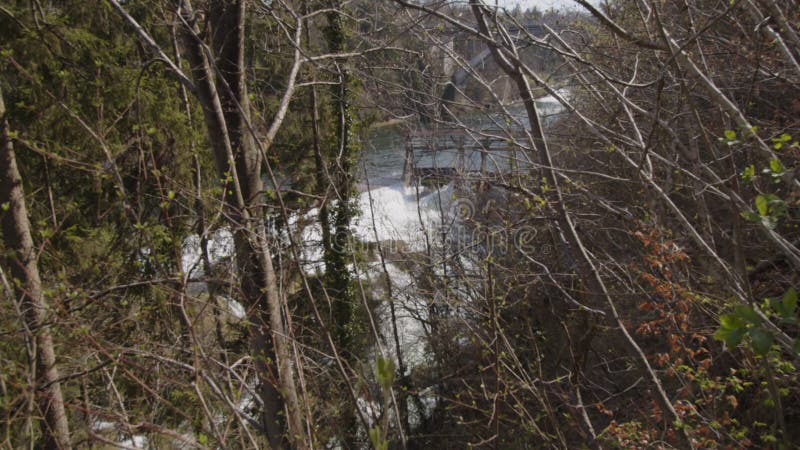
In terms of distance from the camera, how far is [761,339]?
1146mm

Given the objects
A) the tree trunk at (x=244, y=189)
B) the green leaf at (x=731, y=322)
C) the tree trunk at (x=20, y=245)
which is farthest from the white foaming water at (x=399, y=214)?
the green leaf at (x=731, y=322)

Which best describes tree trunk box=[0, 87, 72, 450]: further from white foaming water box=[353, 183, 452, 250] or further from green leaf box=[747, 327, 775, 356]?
white foaming water box=[353, 183, 452, 250]

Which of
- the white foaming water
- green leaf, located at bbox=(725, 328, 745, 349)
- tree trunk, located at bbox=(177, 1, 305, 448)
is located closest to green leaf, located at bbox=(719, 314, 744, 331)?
green leaf, located at bbox=(725, 328, 745, 349)

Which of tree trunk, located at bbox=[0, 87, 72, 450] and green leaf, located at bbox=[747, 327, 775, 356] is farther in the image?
tree trunk, located at bbox=[0, 87, 72, 450]

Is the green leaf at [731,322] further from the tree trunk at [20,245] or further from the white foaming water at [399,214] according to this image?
the white foaming water at [399,214]

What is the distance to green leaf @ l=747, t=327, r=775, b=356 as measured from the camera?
1.14 m

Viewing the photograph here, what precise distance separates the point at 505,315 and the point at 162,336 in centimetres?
475

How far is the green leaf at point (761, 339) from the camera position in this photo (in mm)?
1138

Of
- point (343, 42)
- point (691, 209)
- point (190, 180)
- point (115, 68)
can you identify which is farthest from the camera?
point (343, 42)

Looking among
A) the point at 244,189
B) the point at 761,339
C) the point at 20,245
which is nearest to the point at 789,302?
the point at 761,339

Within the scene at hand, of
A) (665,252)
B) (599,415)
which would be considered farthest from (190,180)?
(665,252)

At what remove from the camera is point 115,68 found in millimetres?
7621

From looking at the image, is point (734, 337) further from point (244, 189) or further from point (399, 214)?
point (399, 214)

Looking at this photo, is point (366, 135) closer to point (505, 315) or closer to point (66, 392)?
point (505, 315)
